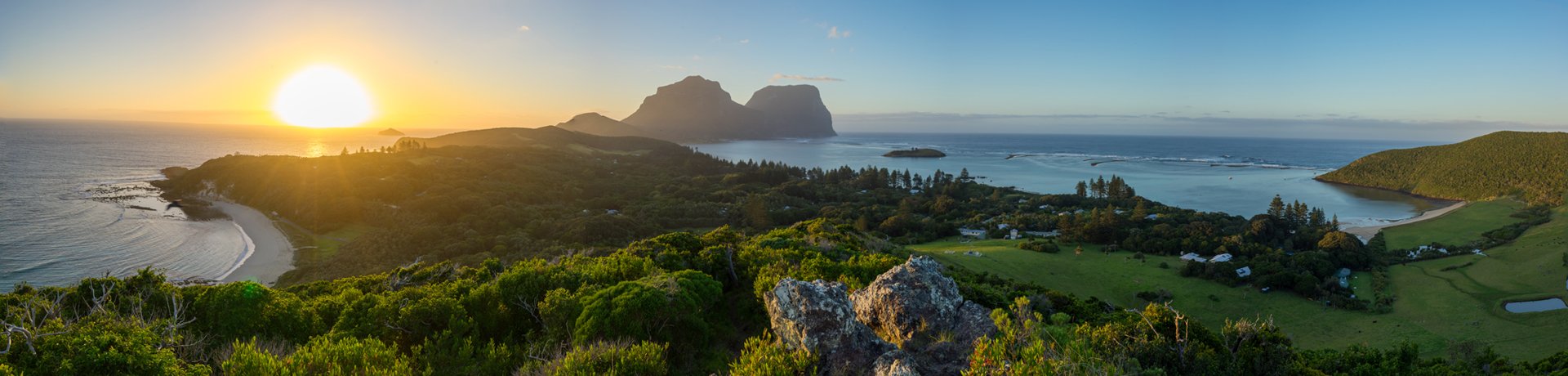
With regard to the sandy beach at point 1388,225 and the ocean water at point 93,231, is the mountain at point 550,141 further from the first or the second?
the sandy beach at point 1388,225

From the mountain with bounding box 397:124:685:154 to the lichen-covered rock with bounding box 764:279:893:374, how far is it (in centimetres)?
13118

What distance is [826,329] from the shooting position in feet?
34.1

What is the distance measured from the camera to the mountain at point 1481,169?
254ft

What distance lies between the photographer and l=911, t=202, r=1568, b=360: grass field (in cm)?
2686

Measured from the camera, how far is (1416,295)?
32.9 meters

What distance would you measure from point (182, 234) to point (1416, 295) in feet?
285

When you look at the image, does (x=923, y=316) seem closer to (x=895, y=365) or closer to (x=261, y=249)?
(x=895, y=365)

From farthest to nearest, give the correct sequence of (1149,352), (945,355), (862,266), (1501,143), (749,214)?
(1501,143) → (749,214) → (862,266) → (945,355) → (1149,352)

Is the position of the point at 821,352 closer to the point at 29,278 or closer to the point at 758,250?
the point at 758,250

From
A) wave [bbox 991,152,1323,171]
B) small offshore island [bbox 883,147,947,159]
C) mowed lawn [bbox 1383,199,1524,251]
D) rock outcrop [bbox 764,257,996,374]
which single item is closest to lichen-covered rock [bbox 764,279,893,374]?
rock outcrop [bbox 764,257,996,374]

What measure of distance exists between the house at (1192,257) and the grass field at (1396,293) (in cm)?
71

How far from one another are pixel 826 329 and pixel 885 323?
188 cm

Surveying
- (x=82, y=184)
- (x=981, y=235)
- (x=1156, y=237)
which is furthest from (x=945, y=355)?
(x=82, y=184)

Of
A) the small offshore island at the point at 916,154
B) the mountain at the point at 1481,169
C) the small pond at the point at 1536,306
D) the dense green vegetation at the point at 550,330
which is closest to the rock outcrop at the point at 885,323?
the dense green vegetation at the point at 550,330
